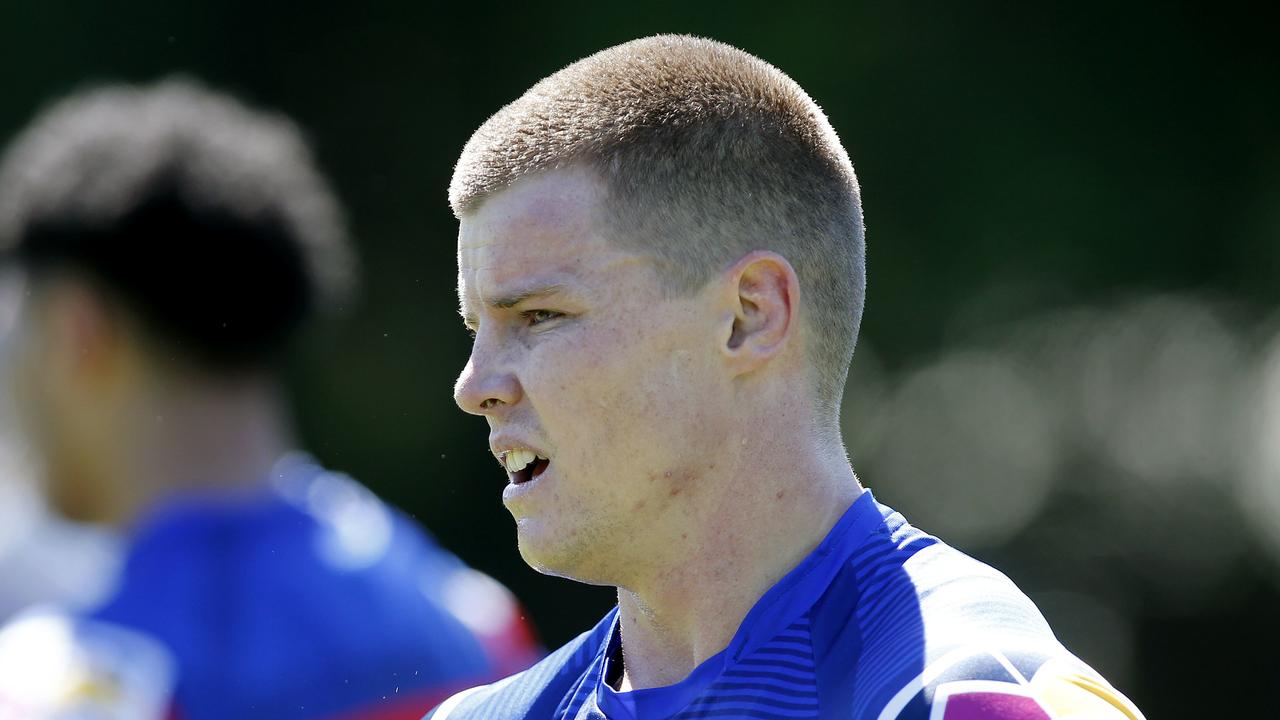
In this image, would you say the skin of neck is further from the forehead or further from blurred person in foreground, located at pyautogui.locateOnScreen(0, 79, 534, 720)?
blurred person in foreground, located at pyautogui.locateOnScreen(0, 79, 534, 720)

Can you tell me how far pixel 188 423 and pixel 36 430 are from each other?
1.24 ft

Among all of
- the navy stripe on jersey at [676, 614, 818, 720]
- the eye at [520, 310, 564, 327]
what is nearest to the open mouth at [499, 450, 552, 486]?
the eye at [520, 310, 564, 327]

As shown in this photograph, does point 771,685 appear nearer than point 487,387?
Yes

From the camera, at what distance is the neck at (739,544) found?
2.51m

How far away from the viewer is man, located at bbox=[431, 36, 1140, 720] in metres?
2.49

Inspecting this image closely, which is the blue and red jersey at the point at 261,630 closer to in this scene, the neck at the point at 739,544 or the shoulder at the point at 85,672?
the shoulder at the point at 85,672

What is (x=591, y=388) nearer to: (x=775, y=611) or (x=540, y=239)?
(x=540, y=239)

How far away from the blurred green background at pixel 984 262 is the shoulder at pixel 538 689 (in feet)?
17.6

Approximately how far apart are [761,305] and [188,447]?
1.64 m

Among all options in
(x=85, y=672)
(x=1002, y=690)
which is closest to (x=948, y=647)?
(x=1002, y=690)

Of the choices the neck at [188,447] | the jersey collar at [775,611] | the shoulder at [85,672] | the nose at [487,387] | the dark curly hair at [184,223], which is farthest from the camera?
the dark curly hair at [184,223]

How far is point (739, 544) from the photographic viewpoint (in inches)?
99.4

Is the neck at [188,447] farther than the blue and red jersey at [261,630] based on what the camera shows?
Yes

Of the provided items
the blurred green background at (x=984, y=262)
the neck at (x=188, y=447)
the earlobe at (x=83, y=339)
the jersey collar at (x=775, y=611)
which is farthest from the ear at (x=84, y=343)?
the blurred green background at (x=984, y=262)
